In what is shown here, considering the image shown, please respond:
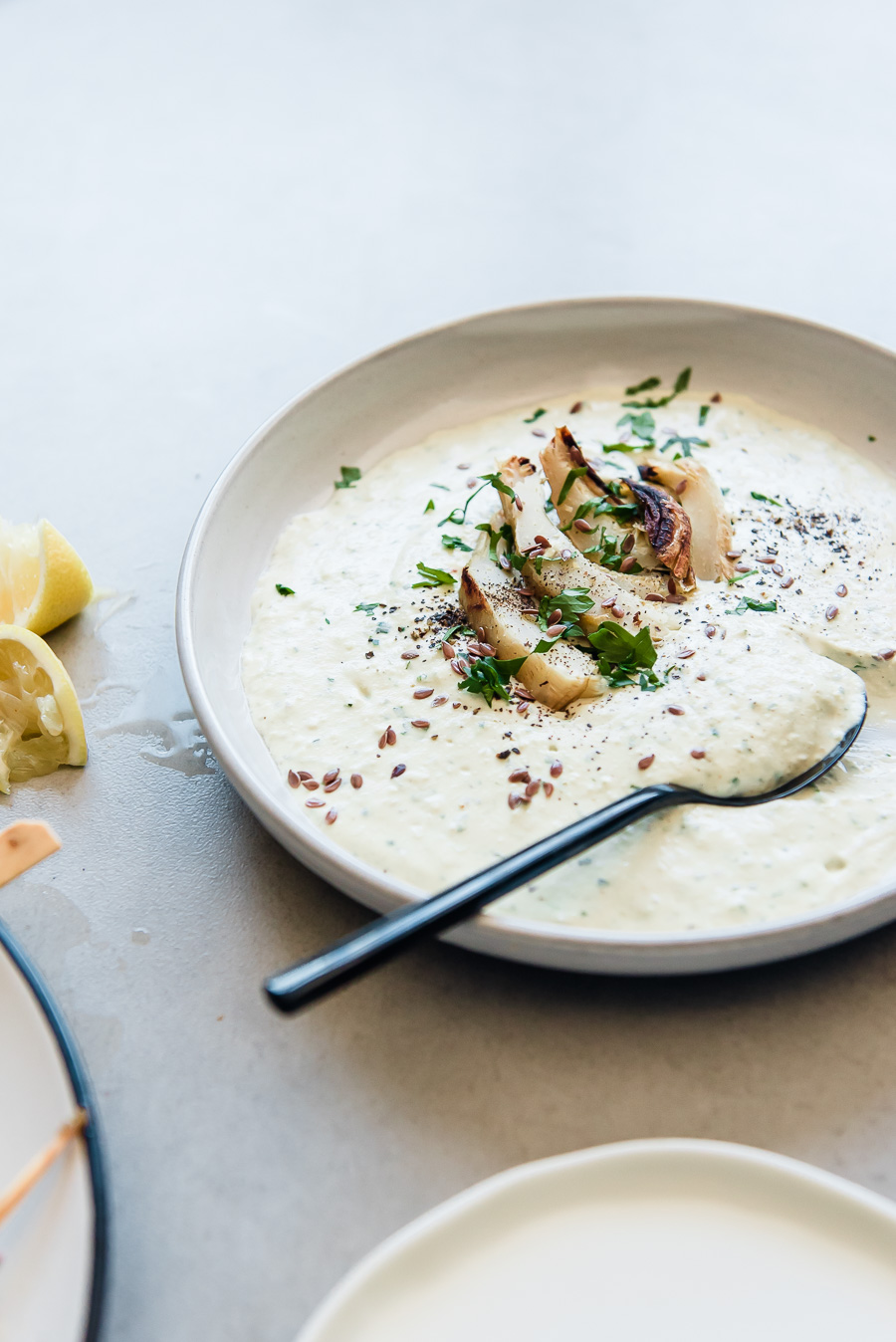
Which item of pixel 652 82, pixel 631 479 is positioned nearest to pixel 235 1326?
pixel 631 479

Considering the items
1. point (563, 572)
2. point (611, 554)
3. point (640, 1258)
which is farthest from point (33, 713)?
→ point (640, 1258)

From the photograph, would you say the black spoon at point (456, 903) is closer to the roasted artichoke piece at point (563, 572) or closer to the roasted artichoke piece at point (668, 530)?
the roasted artichoke piece at point (563, 572)

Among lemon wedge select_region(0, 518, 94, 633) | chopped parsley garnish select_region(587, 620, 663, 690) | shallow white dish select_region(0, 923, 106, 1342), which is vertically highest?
chopped parsley garnish select_region(587, 620, 663, 690)

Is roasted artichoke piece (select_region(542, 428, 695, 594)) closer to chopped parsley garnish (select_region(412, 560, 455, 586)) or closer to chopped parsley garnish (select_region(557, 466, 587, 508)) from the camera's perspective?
chopped parsley garnish (select_region(557, 466, 587, 508))

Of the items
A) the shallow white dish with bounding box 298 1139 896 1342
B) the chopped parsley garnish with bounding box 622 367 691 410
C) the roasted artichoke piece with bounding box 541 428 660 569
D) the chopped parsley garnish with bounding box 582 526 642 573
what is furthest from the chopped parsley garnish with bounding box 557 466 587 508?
the shallow white dish with bounding box 298 1139 896 1342

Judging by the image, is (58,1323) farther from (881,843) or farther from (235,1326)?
(881,843)

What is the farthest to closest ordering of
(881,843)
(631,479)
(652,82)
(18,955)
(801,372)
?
(652,82)
(801,372)
(631,479)
(881,843)
(18,955)

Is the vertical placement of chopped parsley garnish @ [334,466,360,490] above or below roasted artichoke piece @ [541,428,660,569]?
below
